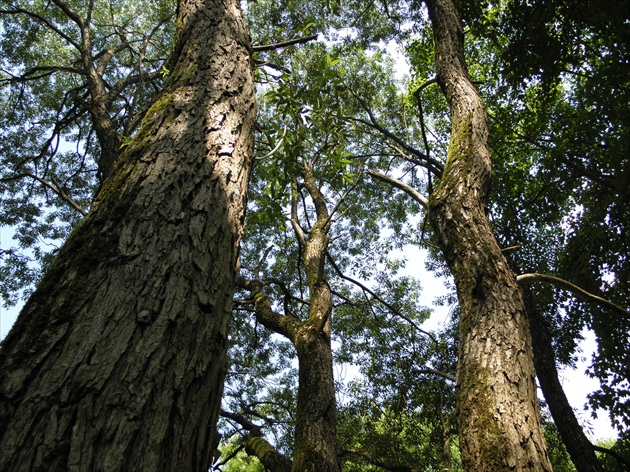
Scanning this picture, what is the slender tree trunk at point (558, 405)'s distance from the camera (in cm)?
669

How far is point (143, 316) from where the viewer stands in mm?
1116

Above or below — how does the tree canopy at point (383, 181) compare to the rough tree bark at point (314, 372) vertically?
above

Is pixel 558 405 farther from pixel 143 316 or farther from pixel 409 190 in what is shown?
pixel 143 316

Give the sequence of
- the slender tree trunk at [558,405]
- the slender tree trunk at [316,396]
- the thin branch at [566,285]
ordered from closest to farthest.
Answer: the thin branch at [566,285]
the slender tree trunk at [316,396]
the slender tree trunk at [558,405]

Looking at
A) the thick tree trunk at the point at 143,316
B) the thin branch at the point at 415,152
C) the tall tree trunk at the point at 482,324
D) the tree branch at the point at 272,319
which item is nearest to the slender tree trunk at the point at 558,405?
the thin branch at the point at 415,152

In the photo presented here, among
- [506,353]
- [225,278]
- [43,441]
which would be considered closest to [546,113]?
[506,353]

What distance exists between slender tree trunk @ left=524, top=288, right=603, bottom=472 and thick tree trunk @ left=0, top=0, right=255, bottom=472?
310 inches

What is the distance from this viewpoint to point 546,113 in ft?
31.6

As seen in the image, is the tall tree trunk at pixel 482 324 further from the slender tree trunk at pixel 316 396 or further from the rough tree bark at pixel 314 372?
the slender tree trunk at pixel 316 396

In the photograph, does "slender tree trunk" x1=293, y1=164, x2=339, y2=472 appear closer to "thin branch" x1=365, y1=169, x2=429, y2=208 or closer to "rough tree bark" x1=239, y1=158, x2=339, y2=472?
"rough tree bark" x1=239, y1=158, x2=339, y2=472

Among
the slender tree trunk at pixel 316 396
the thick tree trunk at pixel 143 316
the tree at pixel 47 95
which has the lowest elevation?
the thick tree trunk at pixel 143 316

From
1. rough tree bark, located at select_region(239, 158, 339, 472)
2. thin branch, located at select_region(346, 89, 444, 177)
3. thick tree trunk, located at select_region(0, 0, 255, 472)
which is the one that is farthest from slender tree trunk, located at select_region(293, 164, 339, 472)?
thick tree trunk, located at select_region(0, 0, 255, 472)

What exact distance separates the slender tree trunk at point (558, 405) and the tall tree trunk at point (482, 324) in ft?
18.5

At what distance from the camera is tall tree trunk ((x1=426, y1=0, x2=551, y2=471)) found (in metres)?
2.40
